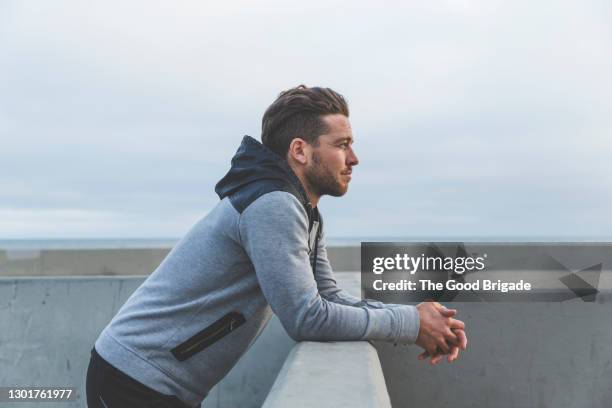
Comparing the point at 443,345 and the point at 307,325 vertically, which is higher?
the point at 307,325

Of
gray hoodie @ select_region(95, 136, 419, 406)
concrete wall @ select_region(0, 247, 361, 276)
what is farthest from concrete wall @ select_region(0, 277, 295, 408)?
concrete wall @ select_region(0, 247, 361, 276)

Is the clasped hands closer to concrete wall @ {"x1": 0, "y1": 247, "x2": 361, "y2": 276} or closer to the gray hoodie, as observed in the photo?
the gray hoodie

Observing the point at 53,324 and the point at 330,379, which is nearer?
the point at 330,379

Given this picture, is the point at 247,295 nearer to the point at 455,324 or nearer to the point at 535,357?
the point at 455,324

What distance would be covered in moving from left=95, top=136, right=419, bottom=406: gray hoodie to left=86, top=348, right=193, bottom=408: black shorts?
28 millimetres

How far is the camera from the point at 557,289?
4.12 m

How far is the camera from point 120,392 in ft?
7.44

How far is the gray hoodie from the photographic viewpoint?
7.09 feet

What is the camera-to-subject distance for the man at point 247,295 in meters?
2.10

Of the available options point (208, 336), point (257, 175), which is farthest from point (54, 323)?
point (257, 175)

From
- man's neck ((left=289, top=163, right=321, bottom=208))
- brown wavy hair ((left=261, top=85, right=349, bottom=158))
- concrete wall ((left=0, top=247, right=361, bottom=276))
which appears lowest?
concrete wall ((left=0, top=247, right=361, bottom=276))

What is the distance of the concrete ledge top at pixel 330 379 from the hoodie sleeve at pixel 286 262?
98 mm

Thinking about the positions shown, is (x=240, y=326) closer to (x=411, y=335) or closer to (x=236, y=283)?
(x=236, y=283)

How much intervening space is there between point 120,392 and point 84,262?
6.68 meters
